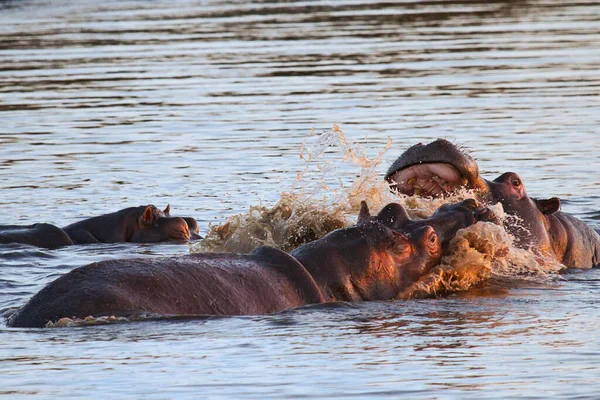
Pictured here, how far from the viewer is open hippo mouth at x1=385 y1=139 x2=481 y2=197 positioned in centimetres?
859

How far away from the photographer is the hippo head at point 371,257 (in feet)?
24.8

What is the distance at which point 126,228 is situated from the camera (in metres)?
11.6

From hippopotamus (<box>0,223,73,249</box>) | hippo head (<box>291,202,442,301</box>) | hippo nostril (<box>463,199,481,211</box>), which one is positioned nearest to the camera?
hippo head (<box>291,202,442,301</box>)

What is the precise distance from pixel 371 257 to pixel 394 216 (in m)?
0.38

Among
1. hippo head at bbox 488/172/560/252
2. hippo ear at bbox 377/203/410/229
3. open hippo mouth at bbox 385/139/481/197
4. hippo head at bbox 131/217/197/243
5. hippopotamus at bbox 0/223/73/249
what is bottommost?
hippo head at bbox 131/217/197/243

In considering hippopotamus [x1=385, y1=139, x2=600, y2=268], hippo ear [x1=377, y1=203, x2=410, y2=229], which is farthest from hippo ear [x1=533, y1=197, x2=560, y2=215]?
hippo ear [x1=377, y1=203, x2=410, y2=229]

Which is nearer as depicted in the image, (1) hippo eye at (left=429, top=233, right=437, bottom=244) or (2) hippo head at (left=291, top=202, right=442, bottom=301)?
(2) hippo head at (left=291, top=202, right=442, bottom=301)

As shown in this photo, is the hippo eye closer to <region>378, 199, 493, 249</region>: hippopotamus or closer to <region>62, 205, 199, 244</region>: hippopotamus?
<region>378, 199, 493, 249</region>: hippopotamus

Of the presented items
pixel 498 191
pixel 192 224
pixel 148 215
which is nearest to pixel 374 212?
pixel 498 191

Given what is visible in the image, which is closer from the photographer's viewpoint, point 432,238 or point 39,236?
point 432,238

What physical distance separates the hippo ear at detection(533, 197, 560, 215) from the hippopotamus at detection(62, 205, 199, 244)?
3446 millimetres

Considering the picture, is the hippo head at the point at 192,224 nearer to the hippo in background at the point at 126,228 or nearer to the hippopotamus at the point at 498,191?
the hippo in background at the point at 126,228

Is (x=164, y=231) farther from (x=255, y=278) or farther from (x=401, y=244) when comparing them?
(x=255, y=278)

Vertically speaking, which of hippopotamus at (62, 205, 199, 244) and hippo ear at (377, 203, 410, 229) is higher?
hippo ear at (377, 203, 410, 229)
